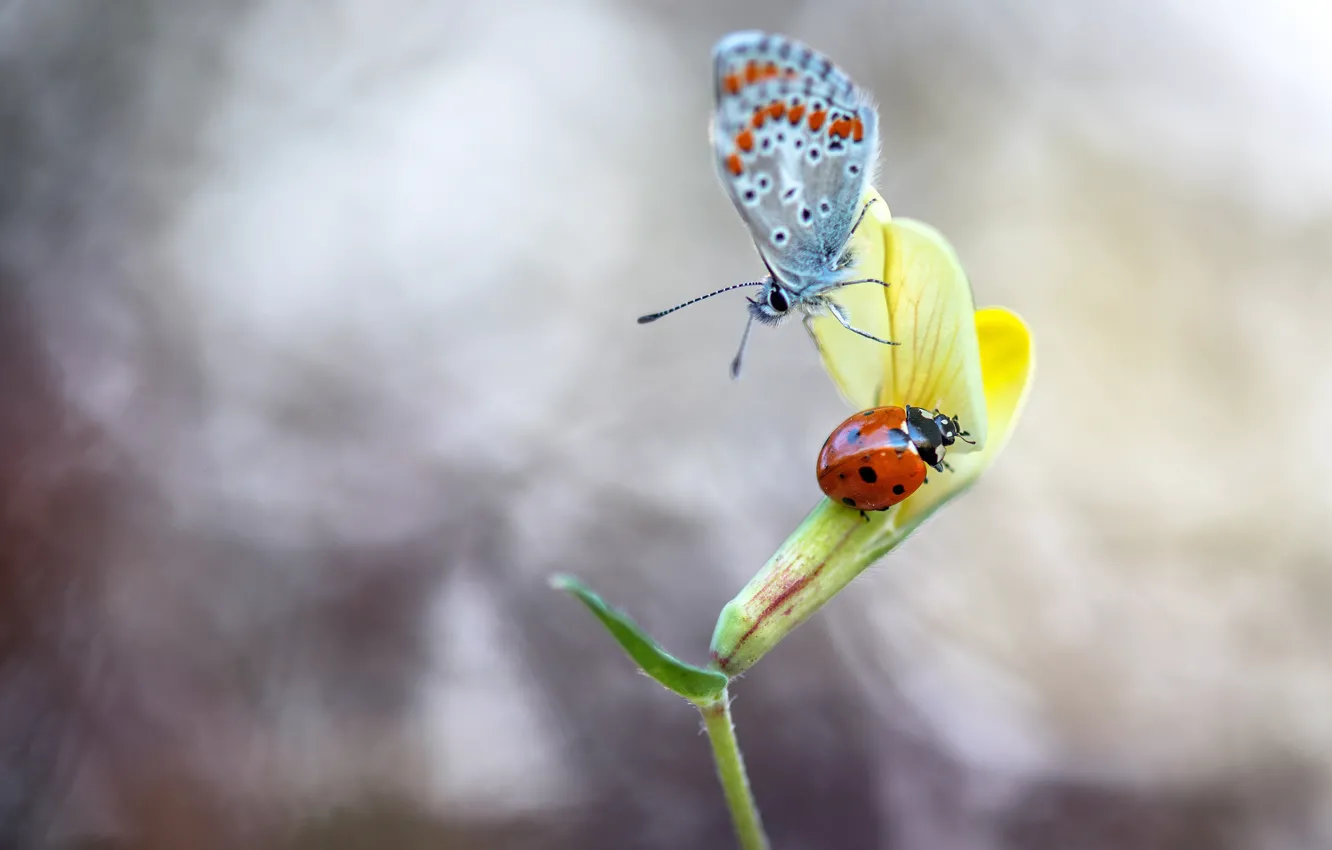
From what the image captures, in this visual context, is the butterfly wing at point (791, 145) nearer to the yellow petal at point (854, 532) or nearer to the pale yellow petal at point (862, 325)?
the pale yellow petal at point (862, 325)

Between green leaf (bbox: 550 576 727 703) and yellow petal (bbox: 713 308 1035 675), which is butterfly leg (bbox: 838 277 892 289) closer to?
yellow petal (bbox: 713 308 1035 675)

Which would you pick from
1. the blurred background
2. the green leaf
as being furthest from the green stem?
the blurred background

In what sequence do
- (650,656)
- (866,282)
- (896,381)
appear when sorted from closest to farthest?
(650,656)
(866,282)
(896,381)

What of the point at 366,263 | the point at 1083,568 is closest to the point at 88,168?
the point at 366,263

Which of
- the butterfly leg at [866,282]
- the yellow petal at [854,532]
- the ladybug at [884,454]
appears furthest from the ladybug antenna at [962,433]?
the butterfly leg at [866,282]

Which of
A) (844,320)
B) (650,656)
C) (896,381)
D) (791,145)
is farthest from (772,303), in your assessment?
(650,656)

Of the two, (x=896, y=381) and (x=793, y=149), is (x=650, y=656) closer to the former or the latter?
(x=896, y=381)
